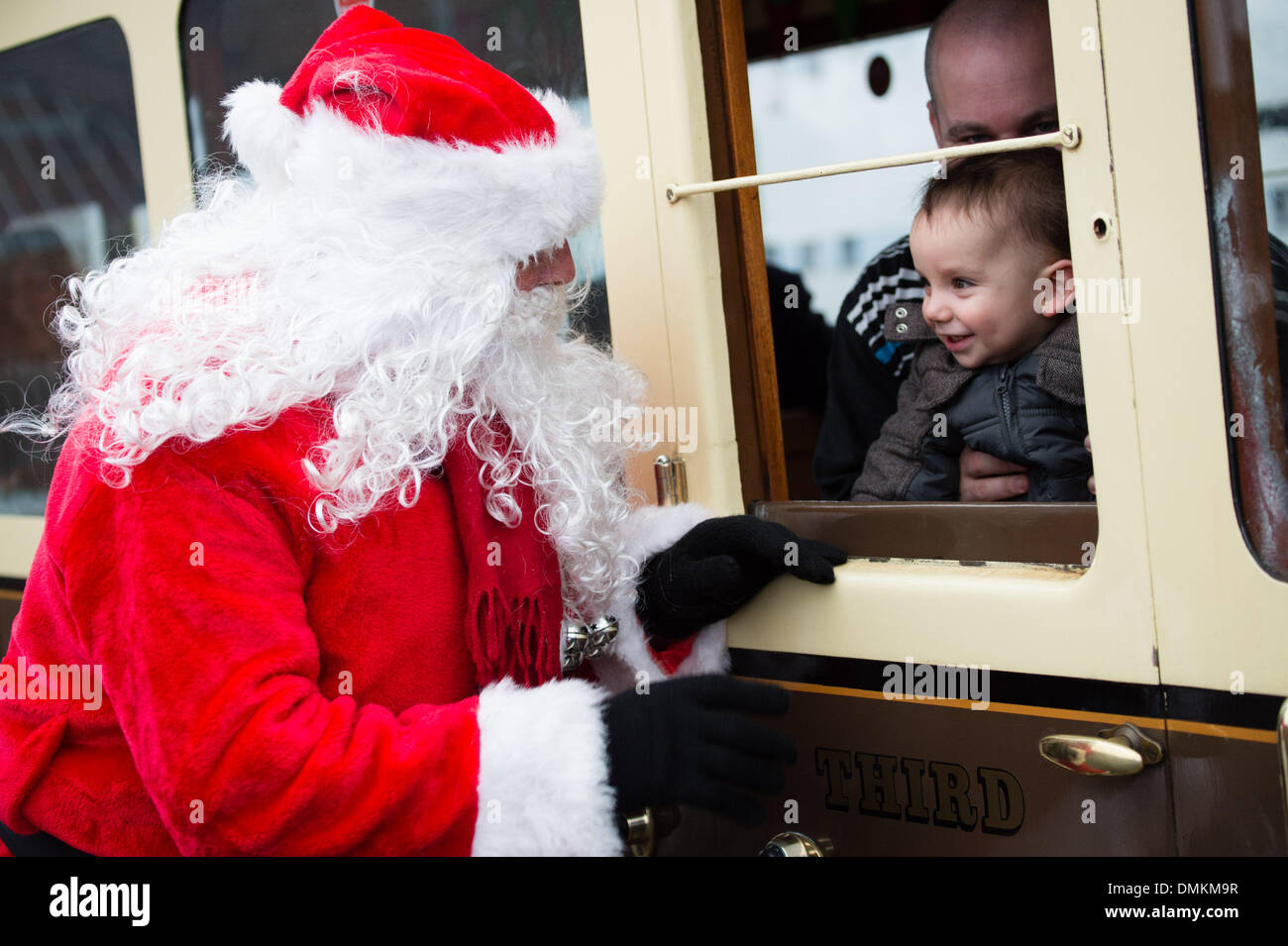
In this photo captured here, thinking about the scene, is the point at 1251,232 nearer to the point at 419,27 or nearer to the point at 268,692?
the point at 268,692

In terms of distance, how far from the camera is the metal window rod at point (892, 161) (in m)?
1.33

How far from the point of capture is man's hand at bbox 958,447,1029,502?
172 cm

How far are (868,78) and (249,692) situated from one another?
7.76 ft

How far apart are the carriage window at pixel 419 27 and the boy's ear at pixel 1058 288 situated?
0.72 metres

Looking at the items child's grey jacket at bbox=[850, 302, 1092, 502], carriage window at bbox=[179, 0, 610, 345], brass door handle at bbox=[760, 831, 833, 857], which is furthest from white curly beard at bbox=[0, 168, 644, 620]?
child's grey jacket at bbox=[850, 302, 1092, 502]

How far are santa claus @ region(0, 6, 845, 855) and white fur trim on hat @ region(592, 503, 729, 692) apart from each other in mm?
47

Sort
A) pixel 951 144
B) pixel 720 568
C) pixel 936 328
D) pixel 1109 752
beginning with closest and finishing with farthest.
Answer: pixel 1109 752
pixel 720 568
pixel 936 328
pixel 951 144

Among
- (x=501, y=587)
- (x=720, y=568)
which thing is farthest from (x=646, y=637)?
(x=501, y=587)

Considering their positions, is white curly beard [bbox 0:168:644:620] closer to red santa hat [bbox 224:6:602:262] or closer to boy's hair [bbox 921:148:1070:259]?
red santa hat [bbox 224:6:602:262]

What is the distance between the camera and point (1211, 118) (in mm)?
1241

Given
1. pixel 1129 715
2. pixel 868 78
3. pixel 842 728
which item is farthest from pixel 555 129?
pixel 868 78

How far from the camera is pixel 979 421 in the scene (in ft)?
5.86

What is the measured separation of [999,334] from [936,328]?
12 cm
